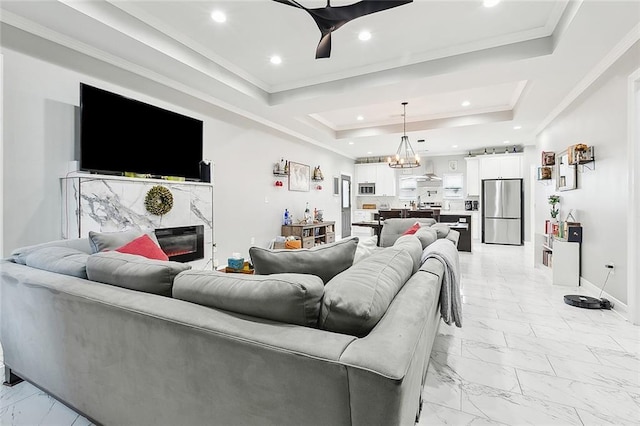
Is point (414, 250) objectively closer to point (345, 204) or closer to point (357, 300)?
point (357, 300)

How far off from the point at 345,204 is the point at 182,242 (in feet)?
20.7

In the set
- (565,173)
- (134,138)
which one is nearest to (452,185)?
(565,173)

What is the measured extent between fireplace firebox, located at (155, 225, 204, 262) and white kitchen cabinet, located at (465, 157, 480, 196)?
740 cm

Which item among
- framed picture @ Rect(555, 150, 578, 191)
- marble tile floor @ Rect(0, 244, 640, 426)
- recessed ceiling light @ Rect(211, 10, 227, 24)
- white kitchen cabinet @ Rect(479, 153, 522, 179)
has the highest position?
recessed ceiling light @ Rect(211, 10, 227, 24)

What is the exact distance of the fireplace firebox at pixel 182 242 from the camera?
3691 mm

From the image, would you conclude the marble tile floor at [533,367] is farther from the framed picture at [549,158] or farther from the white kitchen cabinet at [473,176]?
the white kitchen cabinet at [473,176]

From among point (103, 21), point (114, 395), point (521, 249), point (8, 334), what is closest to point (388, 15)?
point (103, 21)

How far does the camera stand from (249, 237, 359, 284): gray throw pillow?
1445mm

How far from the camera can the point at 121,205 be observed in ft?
10.5

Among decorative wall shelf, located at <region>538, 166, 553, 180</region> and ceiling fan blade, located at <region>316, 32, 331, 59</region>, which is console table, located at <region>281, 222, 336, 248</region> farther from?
decorative wall shelf, located at <region>538, 166, 553, 180</region>

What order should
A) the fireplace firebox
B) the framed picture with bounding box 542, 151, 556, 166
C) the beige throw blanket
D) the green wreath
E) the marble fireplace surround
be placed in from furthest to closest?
the framed picture with bounding box 542, 151, 556, 166 → the fireplace firebox → the green wreath → the marble fireplace surround → the beige throw blanket

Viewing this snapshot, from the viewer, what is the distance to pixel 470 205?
28.8 feet

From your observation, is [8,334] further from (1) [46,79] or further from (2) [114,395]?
(1) [46,79]

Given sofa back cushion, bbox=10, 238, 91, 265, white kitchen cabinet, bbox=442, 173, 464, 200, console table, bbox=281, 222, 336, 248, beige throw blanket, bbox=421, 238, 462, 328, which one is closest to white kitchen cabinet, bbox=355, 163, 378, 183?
white kitchen cabinet, bbox=442, 173, 464, 200
